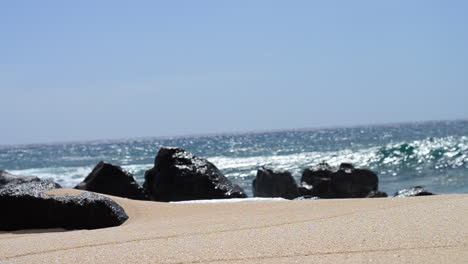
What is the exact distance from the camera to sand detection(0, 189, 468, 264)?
4.23 m

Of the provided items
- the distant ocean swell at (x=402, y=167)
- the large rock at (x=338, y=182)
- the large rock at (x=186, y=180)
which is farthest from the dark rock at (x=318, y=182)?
the distant ocean swell at (x=402, y=167)

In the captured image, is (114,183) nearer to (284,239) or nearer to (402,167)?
(284,239)

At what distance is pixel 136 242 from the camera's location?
4949mm

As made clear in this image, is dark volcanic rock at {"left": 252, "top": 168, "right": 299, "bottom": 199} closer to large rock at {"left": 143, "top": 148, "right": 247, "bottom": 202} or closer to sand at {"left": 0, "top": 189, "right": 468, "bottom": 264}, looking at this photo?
large rock at {"left": 143, "top": 148, "right": 247, "bottom": 202}

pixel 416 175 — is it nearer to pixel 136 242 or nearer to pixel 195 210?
pixel 195 210

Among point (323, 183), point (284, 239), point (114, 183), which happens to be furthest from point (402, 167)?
point (284, 239)

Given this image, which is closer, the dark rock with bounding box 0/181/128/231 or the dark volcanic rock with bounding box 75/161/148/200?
the dark rock with bounding box 0/181/128/231

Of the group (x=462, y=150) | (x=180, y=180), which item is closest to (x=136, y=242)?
(x=180, y=180)

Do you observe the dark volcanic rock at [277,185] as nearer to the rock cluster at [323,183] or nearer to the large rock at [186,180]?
the rock cluster at [323,183]

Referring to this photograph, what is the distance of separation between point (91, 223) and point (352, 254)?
10.7ft

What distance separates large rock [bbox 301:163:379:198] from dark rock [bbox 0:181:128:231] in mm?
7859

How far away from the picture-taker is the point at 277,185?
14.3 meters

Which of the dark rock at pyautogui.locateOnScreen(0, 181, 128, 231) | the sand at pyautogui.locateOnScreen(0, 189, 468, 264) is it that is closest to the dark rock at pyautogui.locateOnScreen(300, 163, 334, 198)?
the sand at pyautogui.locateOnScreen(0, 189, 468, 264)

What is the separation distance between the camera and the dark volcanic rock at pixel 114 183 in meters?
12.2
